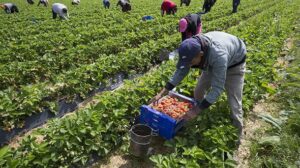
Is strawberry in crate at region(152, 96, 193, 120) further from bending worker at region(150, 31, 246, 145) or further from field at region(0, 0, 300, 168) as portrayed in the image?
field at region(0, 0, 300, 168)

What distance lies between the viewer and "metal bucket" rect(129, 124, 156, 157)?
14.2 ft

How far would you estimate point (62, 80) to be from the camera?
6.38 metres

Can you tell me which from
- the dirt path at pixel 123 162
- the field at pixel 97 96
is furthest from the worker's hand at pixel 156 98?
the dirt path at pixel 123 162

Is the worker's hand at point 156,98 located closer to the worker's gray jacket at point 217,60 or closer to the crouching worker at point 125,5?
the worker's gray jacket at point 217,60

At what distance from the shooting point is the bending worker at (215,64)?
3590mm

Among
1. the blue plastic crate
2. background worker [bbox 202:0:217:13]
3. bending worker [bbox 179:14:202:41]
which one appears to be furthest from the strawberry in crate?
background worker [bbox 202:0:217:13]

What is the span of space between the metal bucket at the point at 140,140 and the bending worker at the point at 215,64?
1.77 feet

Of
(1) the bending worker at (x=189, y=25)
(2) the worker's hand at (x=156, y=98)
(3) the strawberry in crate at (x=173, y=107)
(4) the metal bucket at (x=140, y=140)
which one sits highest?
(1) the bending worker at (x=189, y=25)

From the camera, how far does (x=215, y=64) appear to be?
12.1 feet

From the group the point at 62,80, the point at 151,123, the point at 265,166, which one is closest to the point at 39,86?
the point at 62,80

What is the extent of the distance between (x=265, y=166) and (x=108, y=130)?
259 centimetres

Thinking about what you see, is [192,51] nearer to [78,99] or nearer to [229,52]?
[229,52]

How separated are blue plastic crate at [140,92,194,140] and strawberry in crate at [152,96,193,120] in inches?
6.3

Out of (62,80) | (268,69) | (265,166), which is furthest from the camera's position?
(268,69)
